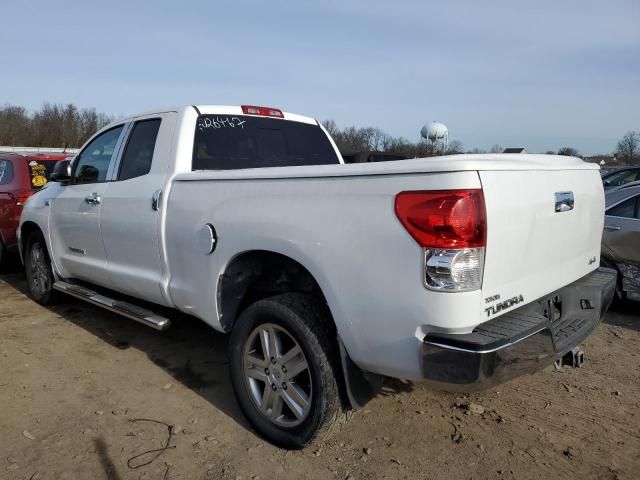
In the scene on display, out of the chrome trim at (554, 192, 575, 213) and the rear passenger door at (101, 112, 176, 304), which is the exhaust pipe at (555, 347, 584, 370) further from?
the rear passenger door at (101, 112, 176, 304)

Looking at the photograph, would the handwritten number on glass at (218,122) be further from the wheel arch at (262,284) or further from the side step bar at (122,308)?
the side step bar at (122,308)

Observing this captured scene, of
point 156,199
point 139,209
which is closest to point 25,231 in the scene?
point 139,209

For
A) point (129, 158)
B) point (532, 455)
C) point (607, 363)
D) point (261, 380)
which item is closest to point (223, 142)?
point (129, 158)

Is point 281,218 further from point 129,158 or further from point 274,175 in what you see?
point 129,158

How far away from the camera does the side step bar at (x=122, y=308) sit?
376cm

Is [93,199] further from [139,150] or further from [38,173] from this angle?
[38,173]

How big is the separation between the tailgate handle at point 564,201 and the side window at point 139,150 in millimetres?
2824

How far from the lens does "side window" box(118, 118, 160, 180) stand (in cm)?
407

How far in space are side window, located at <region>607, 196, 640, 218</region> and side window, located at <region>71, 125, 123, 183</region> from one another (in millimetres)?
5087

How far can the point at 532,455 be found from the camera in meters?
2.89

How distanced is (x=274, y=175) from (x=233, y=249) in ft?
1.72

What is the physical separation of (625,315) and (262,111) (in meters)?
4.28

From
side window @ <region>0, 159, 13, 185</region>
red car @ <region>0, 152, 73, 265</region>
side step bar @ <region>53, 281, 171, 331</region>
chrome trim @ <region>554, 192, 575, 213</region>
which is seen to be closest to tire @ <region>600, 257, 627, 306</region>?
chrome trim @ <region>554, 192, 575, 213</region>

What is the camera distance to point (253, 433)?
318 centimetres
